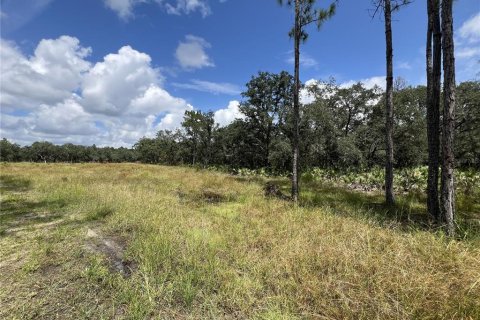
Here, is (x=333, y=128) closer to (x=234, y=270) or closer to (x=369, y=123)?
(x=369, y=123)

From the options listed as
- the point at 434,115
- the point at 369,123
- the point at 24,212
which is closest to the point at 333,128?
the point at 369,123

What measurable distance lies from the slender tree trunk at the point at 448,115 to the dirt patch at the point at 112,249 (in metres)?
5.47

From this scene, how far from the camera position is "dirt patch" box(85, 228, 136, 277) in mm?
4051

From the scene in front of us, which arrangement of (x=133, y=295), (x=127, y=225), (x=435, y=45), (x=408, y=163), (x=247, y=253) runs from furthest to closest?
(x=408, y=163), (x=435, y=45), (x=127, y=225), (x=247, y=253), (x=133, y=295)

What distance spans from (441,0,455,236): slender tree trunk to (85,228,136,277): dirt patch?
5.47 meters

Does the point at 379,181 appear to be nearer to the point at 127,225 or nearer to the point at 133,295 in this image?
the point at 127,225

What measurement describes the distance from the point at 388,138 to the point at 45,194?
1300 cm

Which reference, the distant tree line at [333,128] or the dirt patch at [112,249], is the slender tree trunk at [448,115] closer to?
the dirt patch at [112,249]

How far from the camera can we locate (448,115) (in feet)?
15.8

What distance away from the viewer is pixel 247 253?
4.50 meters

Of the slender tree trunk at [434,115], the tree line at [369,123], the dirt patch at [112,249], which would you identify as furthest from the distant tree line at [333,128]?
the dirt patch at [112,249]

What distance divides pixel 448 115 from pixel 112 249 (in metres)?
6.44

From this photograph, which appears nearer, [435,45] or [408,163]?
[435,45]

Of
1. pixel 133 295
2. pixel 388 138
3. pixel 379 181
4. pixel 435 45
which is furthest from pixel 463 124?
pixel 133 295
